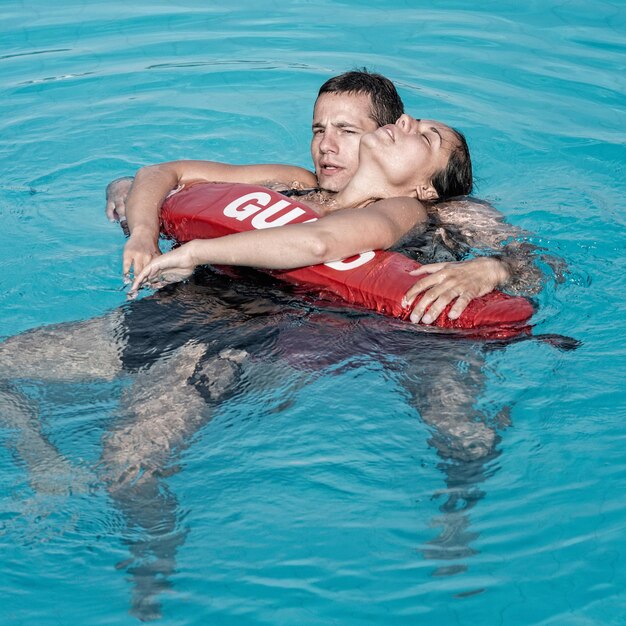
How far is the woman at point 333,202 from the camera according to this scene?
4031 millimetres

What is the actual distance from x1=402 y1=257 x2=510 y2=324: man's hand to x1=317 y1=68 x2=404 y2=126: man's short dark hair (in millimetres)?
1424

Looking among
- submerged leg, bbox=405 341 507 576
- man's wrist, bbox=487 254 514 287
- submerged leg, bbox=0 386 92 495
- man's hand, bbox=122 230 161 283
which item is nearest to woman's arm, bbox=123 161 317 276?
man's hand, bbox=122 230 161 283

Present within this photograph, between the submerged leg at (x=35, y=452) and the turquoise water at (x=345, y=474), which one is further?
the submerged leg at (x=35, y=452)

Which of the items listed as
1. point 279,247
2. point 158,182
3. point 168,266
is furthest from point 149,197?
point 279,247

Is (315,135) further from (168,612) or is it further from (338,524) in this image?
(168,612)

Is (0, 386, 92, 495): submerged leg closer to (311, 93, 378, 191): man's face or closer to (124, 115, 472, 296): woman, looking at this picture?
(124, 115, 472, 296): woman

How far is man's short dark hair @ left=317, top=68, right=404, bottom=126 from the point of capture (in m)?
5.23

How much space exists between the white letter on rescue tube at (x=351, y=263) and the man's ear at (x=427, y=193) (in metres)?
0.95

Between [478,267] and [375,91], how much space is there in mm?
1565

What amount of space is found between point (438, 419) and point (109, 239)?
9.10 ft

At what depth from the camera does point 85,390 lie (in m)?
3.84

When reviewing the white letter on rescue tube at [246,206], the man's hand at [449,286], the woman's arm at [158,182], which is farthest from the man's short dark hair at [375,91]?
the man's hand at [449,286]

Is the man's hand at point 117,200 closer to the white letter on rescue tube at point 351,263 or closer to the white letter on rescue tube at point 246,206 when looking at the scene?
the white letter on rescue tube at point 246,206

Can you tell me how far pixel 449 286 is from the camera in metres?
3.97
